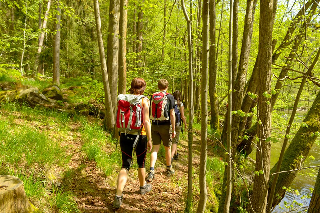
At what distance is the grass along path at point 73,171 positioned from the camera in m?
3.01

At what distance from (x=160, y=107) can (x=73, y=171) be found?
2.08 metres

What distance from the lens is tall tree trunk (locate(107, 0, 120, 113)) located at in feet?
17.9

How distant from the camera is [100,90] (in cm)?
649

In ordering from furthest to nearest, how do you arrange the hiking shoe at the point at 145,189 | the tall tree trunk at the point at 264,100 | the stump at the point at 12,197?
the hiking shoe at the point at 145,189 → the tall tree trunk at the point at 264,100 → the stump at the point at 12,197

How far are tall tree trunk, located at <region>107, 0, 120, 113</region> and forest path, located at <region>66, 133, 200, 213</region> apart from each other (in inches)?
94.0

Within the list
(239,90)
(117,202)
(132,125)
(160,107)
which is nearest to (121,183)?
(117,202)

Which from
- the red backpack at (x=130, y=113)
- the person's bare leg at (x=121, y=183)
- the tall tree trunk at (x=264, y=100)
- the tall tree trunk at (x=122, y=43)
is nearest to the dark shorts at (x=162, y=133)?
the red backpack at (x=130, y=113)

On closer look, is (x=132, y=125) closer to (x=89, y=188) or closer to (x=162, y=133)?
(x=162, y=133)

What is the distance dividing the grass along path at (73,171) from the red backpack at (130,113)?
1294mm

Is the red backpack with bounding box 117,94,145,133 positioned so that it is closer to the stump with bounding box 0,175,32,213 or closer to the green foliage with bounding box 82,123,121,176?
the green foliage with bounding box 82,123,121,176

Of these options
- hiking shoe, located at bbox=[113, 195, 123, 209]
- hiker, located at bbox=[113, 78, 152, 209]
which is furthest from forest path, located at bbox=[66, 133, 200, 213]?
hiker, located at bbox=[113, 78, 152, 209]

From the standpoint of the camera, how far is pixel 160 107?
13.7 feet

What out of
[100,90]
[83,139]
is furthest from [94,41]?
[83,139]

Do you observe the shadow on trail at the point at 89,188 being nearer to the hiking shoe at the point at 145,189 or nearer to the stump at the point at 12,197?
the hiking shoe at the point at 145,189
